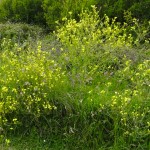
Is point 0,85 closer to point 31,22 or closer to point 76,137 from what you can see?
point 76,137

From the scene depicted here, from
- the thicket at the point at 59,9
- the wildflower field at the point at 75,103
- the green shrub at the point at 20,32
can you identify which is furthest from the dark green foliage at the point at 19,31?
the wildflower field at the point at 75,103

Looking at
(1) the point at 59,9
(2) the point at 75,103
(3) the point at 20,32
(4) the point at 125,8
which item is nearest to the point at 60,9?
(1) the point at 59,9

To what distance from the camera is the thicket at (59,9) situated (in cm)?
695

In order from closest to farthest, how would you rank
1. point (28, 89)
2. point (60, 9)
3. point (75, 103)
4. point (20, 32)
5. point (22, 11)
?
point (75, 103) → point (28, 89) → point (60, 9) → point (20, 32) → point (22, 11)

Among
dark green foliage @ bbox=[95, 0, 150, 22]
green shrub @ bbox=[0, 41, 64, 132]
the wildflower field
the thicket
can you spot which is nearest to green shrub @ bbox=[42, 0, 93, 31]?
the thicket

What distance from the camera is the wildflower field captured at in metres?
4.14

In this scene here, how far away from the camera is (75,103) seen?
442cm

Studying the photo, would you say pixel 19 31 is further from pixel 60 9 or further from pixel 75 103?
pixel 75 103

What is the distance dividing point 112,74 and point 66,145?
1239 millimetres

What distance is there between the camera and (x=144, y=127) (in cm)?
395

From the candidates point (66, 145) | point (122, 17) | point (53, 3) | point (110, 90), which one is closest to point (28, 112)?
point (66, 145)

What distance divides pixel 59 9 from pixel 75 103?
12.5ft

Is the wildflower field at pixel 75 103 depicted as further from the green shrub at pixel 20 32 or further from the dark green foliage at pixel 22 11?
the dark green foliage at pixel 22 11

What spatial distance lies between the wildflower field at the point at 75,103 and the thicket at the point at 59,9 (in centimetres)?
131
